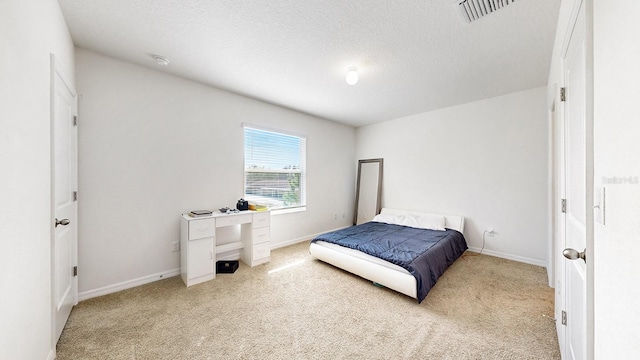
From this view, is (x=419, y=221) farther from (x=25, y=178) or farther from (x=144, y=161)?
(x=25, y=178)

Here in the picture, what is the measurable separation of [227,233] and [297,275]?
3.96ft

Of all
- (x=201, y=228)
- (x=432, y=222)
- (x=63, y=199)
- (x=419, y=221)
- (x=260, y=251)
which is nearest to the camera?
(x=63, y=199)

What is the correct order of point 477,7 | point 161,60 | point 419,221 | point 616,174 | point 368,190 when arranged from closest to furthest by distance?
point 616,174 < point 477,7 < point 161,60 < point 419,221 < point 368,190

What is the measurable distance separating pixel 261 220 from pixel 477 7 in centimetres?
320

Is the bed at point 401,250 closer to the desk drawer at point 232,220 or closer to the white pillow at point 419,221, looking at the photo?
the white pillow at point 419,221

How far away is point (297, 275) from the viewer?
287 cm

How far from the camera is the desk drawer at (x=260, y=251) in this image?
3.17 meters

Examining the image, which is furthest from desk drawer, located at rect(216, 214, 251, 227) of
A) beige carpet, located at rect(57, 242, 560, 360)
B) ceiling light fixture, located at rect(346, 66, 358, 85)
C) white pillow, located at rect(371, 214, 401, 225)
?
white pillow, located at rect(371, 214, 401, 225)

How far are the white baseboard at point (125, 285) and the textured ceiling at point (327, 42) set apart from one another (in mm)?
2480

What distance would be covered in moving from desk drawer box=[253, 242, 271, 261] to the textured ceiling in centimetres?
226

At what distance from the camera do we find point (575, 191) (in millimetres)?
1278

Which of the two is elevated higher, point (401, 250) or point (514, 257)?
point (401, 250)

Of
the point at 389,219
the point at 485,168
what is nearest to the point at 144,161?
the point at 389,219

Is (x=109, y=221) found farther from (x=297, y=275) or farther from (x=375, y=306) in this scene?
(x=375, y=306)
